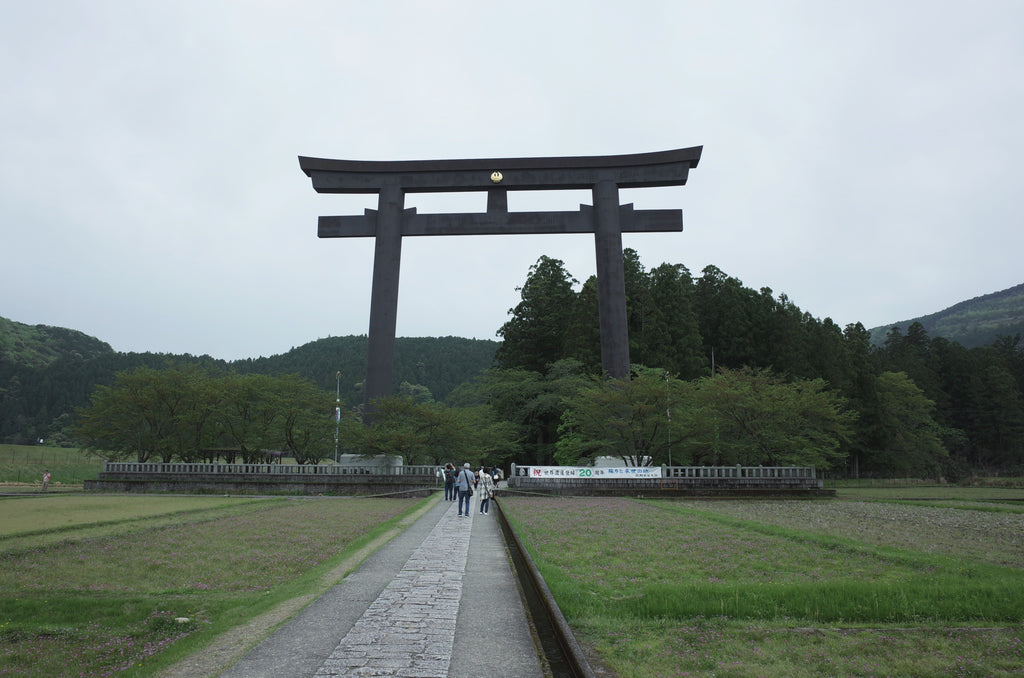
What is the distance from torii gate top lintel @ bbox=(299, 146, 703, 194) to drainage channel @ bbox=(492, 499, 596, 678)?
90.8ft

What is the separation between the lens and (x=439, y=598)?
6891 mm

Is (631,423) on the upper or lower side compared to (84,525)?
upper

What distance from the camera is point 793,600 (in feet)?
21.6

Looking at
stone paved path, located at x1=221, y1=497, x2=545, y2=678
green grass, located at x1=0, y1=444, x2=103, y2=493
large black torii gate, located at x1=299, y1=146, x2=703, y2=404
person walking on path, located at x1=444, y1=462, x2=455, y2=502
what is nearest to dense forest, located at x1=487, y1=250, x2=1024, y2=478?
large black torii gate, located at x1=299, y1=146, x2=703, y2=404

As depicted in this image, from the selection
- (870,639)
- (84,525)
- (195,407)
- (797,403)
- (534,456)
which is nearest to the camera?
(870,639)

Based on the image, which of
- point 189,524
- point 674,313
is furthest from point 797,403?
point 189,524

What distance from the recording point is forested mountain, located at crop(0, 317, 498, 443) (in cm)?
9820

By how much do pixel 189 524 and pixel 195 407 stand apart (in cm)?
2370

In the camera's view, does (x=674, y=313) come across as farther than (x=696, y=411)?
Yes

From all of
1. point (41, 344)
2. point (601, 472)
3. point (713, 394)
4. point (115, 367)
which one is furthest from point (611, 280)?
point (41, 344)

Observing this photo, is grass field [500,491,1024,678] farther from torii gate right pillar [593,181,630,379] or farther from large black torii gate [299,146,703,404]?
large black torii gate [299,146,703,404]

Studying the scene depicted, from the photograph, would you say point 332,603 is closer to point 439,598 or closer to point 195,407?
point 439,598

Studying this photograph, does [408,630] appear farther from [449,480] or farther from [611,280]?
[611,280]

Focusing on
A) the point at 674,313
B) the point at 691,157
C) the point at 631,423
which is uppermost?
the point at 691,157
